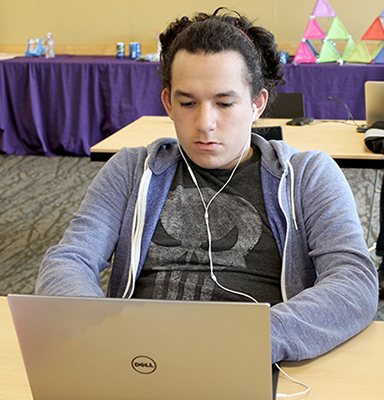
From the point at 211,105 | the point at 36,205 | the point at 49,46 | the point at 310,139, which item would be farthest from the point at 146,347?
the point at 49,46

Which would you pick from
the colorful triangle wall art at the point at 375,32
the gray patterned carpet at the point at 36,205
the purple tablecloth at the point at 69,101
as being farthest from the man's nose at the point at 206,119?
the colorful triangle wall art at the point at 375,32

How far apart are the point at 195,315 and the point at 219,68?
649 millimetres

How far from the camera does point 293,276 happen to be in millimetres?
1060

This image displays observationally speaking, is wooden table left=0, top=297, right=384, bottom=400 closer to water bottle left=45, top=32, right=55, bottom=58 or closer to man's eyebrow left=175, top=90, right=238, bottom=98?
man's eyebrow left=175, top=90, right=238, bottom=98

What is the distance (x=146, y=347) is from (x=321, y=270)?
515 mm

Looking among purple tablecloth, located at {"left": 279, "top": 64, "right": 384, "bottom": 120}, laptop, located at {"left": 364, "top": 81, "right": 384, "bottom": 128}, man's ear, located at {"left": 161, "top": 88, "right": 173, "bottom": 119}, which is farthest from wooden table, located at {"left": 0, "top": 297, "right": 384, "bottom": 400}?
→ purple tablecloth, located at {"left": 279, "top": 64, "right": 384, "bottom": 120}

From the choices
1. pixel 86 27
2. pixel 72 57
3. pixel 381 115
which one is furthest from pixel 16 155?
pixel 381 115

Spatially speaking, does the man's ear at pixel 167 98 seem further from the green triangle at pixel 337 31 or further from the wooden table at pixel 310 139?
the green triangle at pixel 337 31

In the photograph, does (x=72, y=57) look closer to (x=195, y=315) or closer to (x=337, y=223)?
(x=337, y=223)

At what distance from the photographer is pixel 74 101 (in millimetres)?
4266

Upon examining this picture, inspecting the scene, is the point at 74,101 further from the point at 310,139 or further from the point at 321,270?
the point at 321,270

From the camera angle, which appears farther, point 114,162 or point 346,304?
point 114,162

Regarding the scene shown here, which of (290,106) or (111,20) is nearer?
(290,106)

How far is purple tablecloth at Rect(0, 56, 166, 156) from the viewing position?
4.15m
